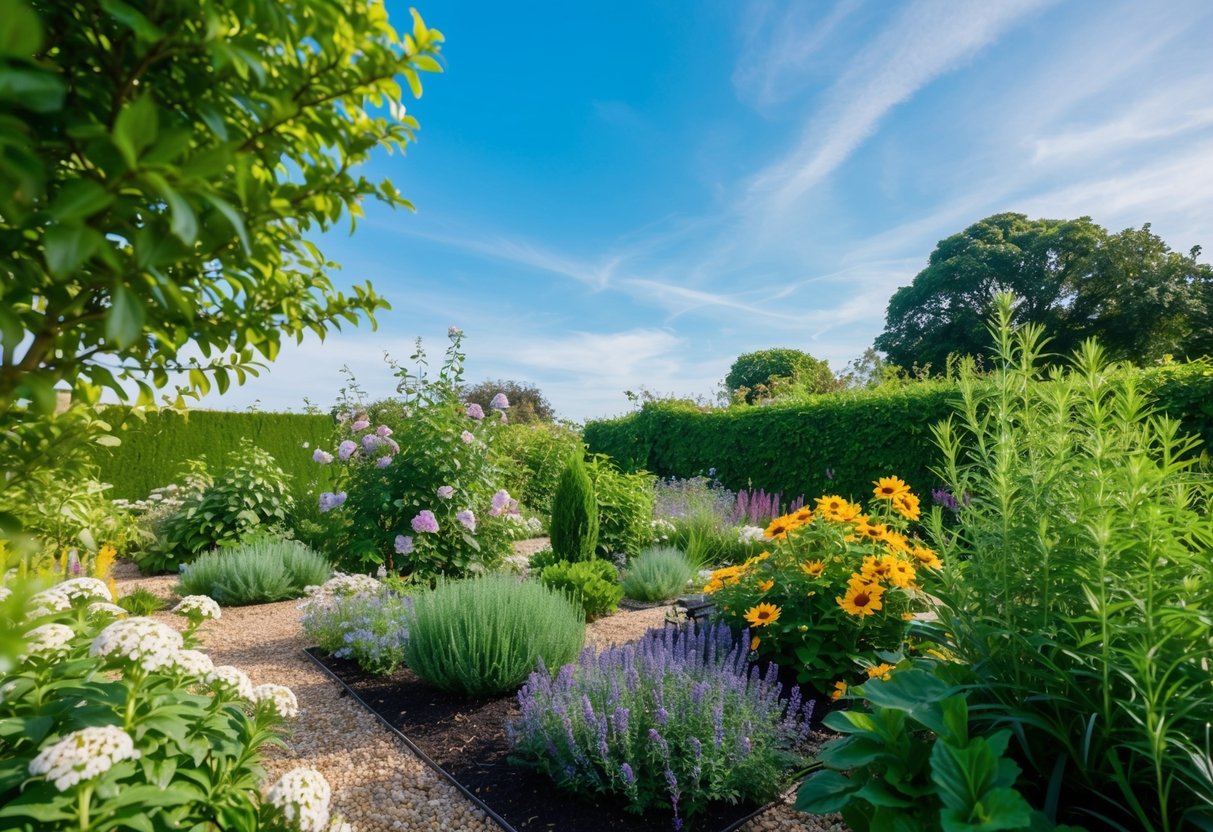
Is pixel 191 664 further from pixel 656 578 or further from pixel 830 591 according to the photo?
pixel 656 578

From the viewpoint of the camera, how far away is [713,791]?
7.55 feet

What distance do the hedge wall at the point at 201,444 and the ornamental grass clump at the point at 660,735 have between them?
6964 mm

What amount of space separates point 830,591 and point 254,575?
5141mm

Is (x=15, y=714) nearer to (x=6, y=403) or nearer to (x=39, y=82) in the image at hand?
(x=6, y=403)

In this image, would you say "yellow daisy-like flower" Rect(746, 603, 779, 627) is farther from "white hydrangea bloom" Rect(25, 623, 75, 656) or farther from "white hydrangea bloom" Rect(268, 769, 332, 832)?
"white hydrangea bloom" Rect(25, 623, 75, 656)

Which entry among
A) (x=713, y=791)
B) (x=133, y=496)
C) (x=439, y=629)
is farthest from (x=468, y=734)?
(x=133, y=496)

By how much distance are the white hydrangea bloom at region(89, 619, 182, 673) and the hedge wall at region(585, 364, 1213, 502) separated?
687cm

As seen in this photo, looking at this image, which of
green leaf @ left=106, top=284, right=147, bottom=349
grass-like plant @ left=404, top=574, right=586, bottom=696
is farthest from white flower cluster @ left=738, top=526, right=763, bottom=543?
green leaf @ left=106, top=284, right=147, bottom=349

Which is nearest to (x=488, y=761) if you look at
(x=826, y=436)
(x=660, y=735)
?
(x=660, y=735)

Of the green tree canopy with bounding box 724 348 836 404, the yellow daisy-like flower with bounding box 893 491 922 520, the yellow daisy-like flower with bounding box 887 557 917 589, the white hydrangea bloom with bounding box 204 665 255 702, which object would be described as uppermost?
the green tree canopy with bounding box 724 348 836 404

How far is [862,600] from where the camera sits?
2.96 metres

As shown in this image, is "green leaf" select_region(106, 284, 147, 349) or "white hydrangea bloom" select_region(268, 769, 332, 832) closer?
"green leaf" select_region(106, 284, 147, 349)

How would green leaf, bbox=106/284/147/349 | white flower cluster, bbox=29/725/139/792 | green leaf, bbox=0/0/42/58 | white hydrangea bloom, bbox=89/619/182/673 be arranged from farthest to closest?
white hydrangea bloom, bbox=89/619/182/673
white flower cluster, bbox=29/725/139/792
green leaf, bbox=106/284/147/349
green leaf, bbox=0/0/42/58

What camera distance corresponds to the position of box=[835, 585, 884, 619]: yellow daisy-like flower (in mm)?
2941
